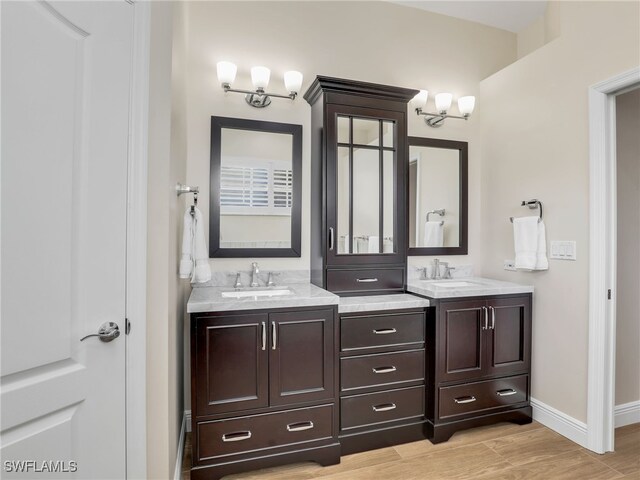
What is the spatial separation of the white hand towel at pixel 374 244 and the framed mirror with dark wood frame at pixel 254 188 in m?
0.51

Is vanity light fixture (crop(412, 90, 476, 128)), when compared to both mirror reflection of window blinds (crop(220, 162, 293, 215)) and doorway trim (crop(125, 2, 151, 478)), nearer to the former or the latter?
mirror reflection of window blinds (crop(220, 162, 293, 215))

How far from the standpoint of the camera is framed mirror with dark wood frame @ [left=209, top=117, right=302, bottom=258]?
236 cm

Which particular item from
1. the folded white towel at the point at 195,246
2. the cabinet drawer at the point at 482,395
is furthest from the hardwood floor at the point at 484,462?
the folded white towel at the point at 195,246

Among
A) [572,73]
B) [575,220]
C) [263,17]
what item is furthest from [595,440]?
[263,17]

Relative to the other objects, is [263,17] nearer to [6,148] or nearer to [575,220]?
[6,148]

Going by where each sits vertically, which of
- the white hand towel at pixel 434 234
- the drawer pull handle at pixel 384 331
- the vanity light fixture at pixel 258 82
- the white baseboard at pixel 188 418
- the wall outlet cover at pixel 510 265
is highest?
the vanity light fixture at pixel 258 82

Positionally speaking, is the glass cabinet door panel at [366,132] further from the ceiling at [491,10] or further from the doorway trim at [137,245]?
the doorway trim at [137,245]

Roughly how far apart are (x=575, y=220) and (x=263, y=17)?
252 cm

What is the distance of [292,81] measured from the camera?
2406mm

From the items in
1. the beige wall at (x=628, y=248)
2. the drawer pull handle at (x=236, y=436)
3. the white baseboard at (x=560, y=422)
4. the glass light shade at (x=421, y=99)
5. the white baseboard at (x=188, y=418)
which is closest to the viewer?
the drawer pull handle at (x=236, y=436)

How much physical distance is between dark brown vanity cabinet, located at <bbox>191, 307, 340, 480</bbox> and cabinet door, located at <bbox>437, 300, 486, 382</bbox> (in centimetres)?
72

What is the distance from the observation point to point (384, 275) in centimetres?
242

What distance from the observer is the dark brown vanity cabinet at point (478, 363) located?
2168 mm

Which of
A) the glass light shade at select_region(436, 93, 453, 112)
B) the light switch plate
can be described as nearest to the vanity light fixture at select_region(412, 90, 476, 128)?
the glass light shade at select_region(436, 93, 453, 112)
